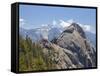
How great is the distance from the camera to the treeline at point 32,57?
2.28 m

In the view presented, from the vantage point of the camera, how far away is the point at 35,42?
234 centimetres

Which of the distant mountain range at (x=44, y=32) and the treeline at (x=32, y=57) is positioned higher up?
the distant mountain range at (x=44, y=32)

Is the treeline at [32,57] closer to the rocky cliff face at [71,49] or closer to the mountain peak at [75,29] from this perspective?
the rocky cliff face at [71,49]

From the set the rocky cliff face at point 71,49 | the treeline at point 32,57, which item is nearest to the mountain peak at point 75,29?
the rocky cliff face at point 71,49

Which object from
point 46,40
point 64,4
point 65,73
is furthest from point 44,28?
point 65,73

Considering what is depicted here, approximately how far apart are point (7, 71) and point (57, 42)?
495 mm

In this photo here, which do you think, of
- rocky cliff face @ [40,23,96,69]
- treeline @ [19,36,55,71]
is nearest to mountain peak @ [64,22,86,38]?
rocky cliff face @ [40,23,96,69]

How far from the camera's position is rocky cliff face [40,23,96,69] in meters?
2.41

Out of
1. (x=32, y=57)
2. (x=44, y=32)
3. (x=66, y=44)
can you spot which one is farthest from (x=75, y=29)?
(x=32, y=57)

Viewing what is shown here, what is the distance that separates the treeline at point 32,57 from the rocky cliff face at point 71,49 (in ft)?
0.14

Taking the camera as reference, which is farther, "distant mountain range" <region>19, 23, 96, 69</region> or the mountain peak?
the mountain peak

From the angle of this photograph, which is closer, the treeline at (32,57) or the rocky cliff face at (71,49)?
the treeline at (32,57)

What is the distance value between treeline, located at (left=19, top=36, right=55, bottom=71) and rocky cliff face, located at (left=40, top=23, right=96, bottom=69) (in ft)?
0.14

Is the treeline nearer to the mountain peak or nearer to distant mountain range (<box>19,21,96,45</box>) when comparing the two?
distant mountain range (<box>19,21,96,45</box>)
